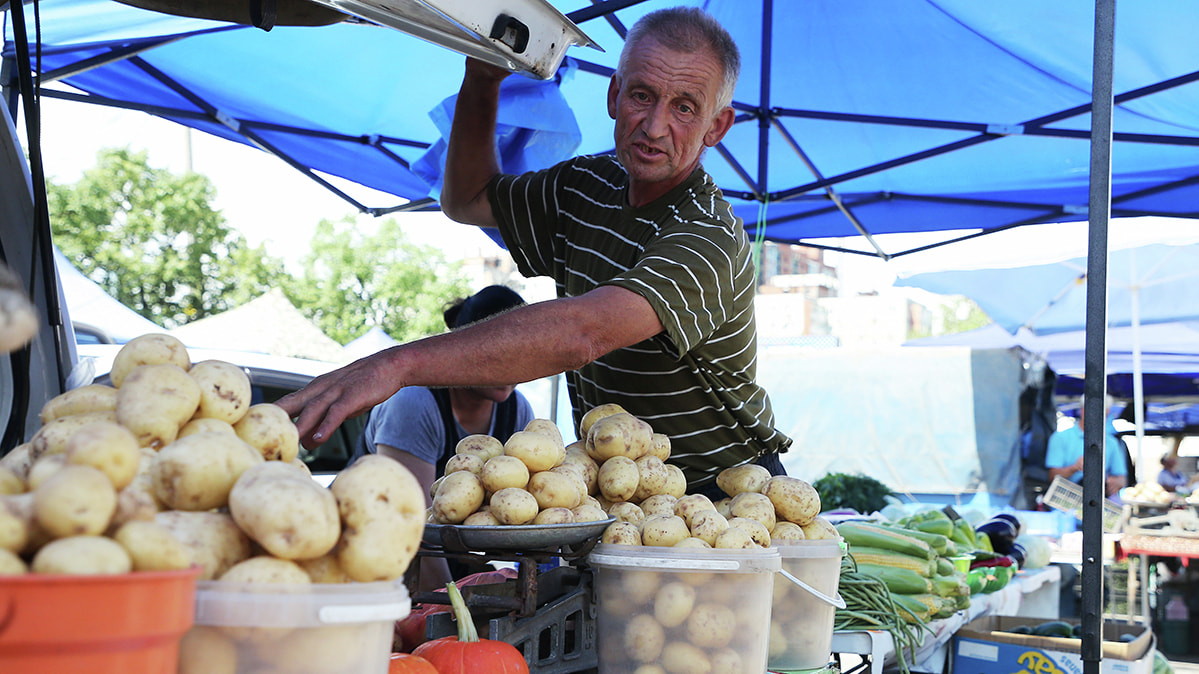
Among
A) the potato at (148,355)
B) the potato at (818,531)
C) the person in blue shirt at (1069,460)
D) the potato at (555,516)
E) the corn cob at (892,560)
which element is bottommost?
the person in blue shirt at (1069,460)

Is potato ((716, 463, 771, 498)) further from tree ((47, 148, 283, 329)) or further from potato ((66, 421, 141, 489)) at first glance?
tree ((47, 148, 283, 329))

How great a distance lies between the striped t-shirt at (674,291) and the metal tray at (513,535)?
52cm

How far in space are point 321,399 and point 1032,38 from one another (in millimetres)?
4204

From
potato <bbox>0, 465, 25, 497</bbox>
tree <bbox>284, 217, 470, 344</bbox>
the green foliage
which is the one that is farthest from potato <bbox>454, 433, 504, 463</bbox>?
tree <bbox>284, 217, 470, 344</bbox>

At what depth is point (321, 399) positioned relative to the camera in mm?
1510

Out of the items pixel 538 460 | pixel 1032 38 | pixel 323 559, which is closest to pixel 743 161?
pixel 1032 38

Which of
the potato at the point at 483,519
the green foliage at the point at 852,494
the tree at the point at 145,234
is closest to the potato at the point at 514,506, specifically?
the potato at the point at 483,519

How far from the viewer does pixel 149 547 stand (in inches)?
32.7

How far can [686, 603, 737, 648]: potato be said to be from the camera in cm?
169

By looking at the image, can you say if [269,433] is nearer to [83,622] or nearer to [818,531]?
[83,622]

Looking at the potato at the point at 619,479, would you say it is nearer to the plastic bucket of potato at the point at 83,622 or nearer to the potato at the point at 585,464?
the potato at the point at 585,464

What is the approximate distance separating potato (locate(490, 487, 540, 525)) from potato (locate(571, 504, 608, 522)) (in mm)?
87

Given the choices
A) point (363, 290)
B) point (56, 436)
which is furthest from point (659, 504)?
point (363, 290)

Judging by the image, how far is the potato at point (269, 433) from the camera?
4.16 ft
